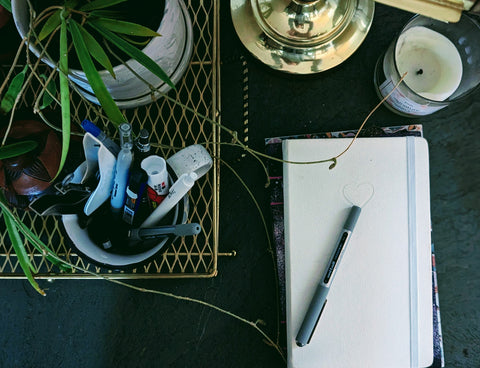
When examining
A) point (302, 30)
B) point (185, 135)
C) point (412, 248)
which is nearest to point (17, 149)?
point (185, 135)

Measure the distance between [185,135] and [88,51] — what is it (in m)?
0.18

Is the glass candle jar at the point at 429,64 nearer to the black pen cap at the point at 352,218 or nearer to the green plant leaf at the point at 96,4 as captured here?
the black pen cap at the point at 352,218

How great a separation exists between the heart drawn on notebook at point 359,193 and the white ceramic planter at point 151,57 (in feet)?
0.75

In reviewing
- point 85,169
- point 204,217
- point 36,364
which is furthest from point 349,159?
point 36,364

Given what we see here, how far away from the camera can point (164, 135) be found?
1.57ft

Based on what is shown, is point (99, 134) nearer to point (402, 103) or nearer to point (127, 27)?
point (127, 27)

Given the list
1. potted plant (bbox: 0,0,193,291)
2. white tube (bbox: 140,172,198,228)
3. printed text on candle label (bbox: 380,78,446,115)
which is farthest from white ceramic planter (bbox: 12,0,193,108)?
printed text on candle label (bbox: 380,78,446,115)

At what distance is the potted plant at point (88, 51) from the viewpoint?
0.30 metres

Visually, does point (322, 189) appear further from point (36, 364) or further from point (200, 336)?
point (36, 364)

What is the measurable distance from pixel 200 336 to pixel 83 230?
20 cm

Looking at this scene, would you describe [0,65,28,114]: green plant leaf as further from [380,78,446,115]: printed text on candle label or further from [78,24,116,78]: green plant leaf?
[380,78,446,115]: printed text on candle label

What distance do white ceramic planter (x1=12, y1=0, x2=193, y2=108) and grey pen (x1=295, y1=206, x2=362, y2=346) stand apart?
248 millimetres

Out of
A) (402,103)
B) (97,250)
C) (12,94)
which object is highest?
(402,103)

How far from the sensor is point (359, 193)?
0.47 metres
